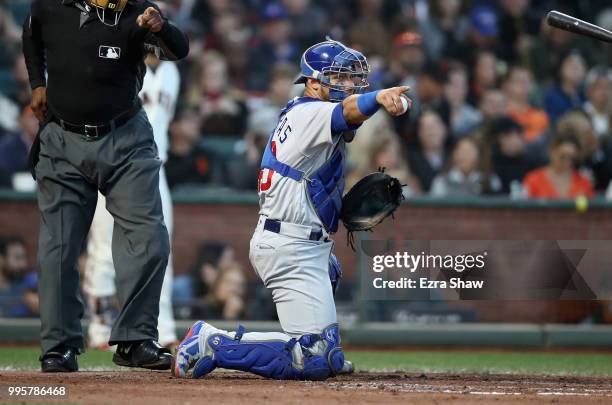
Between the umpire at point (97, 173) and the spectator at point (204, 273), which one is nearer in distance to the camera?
the umpire at point (97, 173)

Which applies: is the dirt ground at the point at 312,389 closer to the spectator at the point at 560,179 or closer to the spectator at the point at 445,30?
the spectator at the point at 560,179

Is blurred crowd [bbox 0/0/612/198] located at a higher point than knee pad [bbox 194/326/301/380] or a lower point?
higher

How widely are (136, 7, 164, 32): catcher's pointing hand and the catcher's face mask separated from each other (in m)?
0.24

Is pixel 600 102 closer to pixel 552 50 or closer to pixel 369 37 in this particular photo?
pixel 552 50

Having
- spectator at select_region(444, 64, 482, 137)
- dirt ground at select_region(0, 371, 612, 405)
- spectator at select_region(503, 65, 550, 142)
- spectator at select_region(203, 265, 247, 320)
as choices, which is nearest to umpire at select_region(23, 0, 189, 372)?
dirt ground at select_region(0, 371, 612, 405)

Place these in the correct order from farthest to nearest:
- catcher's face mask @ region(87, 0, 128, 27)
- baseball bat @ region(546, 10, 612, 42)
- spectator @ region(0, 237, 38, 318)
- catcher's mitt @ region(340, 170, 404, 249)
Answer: spectator @ region(0, 237, 38, 318), catcher's mitt @ region(340, 170, 404, 249), catcher's face mask @ region(87, 0, 128, 27), baseball bat @ region(546, 10, 612, 42)

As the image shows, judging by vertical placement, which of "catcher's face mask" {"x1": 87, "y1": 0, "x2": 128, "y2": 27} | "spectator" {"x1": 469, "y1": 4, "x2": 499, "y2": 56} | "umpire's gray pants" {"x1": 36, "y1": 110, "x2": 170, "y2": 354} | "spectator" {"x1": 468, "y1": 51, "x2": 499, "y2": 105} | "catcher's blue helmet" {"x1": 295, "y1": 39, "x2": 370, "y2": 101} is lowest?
"umpire's gray pants" {"x1": 36, "y1": 110, "x2": 170, "y2": 354}

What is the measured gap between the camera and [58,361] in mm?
6027

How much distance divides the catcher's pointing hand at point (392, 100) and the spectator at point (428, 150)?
5.79 metres

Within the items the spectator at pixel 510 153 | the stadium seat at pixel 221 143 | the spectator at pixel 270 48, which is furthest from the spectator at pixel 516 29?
the stadium seat at pixel 221 143

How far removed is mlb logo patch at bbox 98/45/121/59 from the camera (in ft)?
20.0

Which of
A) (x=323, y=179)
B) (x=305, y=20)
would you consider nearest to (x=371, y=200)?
(x=323, y=179)

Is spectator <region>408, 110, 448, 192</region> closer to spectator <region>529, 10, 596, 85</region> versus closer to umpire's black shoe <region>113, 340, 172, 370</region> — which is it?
spectator <region>529, 10, 596, 85</region>

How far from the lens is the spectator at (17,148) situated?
11.1 m
